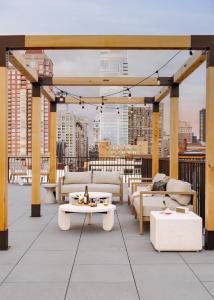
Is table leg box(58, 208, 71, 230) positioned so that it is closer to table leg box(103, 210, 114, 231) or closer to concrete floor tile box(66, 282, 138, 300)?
table leg box(103, 210, 114, 231)

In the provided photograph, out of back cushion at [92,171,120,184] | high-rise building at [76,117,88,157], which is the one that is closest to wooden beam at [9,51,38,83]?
back cushion at [92,171,120,184]

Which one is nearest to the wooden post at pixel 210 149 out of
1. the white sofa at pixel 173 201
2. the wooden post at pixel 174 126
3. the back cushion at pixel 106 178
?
the white sofa at pixel 173 201

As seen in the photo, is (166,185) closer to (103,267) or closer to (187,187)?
(187,187)

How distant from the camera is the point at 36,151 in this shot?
870 cm

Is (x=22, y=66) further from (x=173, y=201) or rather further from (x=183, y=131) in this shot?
(x=183, y=131)

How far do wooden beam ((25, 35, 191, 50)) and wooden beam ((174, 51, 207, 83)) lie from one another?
0.60 metres

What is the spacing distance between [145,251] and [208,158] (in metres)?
1.51

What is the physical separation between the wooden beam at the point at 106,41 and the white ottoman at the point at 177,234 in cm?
234

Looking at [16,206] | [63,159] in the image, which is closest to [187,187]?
[16,206]

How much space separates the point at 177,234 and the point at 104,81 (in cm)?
509

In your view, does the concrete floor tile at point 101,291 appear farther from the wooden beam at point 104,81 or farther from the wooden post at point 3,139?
the wooden beam at point 104,81

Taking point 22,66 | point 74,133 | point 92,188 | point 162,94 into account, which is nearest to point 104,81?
Result: point 162,94

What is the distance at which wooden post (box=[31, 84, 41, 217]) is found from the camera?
870cm

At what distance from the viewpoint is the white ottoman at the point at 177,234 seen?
18.2 feet
